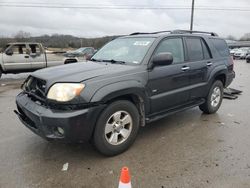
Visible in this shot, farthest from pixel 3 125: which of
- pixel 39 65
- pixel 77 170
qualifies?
pixel 39 65

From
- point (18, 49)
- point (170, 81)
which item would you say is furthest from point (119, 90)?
point (18, 49)

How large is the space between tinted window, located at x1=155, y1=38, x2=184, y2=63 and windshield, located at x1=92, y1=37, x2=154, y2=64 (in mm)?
231

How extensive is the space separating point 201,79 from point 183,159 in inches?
81.5

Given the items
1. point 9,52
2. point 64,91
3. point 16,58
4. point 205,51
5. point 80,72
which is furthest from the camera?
point 16,58

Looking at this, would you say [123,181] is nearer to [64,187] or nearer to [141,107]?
[64,187]

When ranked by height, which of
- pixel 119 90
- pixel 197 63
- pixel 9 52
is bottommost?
pixel 119 90

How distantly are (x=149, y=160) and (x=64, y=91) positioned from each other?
1.52 m

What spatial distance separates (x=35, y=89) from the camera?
3.73 metres

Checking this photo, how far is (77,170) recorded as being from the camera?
10.8ft

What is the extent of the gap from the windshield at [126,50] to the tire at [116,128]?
2.84 feet

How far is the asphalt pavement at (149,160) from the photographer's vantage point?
304cm

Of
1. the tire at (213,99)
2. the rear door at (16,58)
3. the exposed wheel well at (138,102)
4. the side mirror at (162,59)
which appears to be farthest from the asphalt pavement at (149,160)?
the rear door at (16,58)

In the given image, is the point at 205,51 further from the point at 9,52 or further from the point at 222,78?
the point at 9,52

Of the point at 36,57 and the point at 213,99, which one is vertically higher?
the point at 36,57
